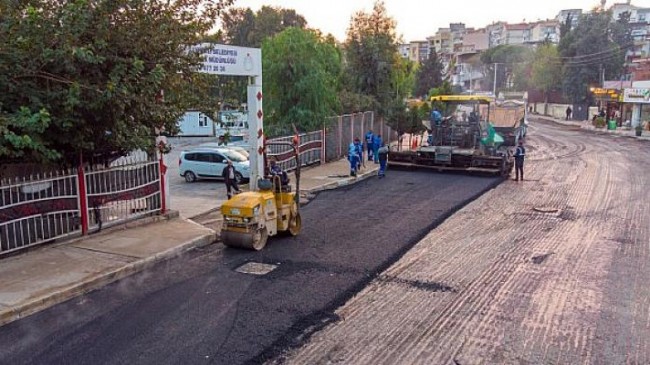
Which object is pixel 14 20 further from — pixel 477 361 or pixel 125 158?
pixel 477 361

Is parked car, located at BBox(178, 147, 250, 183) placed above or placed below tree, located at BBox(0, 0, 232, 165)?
below

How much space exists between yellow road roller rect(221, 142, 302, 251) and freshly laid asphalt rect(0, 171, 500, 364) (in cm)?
27

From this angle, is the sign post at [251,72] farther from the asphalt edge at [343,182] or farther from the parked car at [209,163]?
the parked car at [209,163]

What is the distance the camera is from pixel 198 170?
22.4 meters

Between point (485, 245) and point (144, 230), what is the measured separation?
732 cm

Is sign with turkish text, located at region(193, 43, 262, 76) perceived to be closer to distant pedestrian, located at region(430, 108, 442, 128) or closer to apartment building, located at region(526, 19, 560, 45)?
→ distant pedestrian, located at region(430, 108, 442, 128)

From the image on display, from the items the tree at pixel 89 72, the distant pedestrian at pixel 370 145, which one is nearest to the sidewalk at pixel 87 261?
the tree at pixel 89 72

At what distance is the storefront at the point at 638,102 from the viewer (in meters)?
43.7

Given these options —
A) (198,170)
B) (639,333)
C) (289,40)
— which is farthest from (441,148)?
(639,333)

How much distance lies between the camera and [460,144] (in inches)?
883

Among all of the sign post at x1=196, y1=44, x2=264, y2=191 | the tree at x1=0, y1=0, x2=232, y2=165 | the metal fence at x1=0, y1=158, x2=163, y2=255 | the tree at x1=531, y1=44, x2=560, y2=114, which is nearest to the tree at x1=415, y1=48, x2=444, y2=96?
the tree at x1=531, y1=44, x2=560, y2=114

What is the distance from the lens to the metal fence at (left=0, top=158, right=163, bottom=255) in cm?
1002

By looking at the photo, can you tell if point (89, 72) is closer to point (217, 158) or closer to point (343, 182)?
point (343, 182)

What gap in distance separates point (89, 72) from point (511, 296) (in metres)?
7.59
